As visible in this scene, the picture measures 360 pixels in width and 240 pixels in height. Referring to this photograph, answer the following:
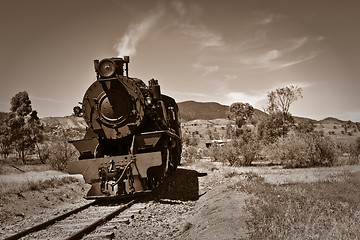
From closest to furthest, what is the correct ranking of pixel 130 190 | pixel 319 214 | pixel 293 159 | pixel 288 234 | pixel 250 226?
pixel 288 234 < pixel 250 226 < pixel 319 214 < pixel 130 190 < pixel 293 159

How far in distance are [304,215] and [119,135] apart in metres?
5.71

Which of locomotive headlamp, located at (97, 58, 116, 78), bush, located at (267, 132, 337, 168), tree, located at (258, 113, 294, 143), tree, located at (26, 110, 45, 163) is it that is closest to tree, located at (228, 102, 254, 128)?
tree, located at (258, 113, 294, 143)

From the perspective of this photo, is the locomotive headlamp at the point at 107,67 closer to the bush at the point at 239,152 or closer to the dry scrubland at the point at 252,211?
the dry scrubland at the point at 252,211

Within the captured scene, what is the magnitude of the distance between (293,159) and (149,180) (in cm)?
1090

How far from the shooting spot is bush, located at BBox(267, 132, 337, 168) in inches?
627

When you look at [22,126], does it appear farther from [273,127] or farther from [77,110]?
[273,127]

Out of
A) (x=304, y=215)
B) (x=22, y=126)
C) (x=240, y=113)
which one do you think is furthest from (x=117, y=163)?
(x=240, y=113)

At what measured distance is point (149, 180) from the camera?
8992 mm

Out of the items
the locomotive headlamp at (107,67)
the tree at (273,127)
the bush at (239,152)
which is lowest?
the bush at (239,152)

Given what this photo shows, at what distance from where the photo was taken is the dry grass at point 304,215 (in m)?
4.11

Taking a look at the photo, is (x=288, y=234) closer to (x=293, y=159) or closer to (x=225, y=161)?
(x=293, y=159)

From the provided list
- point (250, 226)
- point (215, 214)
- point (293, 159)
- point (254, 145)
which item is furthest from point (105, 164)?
point (254, 145)

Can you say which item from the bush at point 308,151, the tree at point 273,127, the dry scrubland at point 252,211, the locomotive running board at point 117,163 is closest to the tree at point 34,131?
the dry scrubland at point 252,211

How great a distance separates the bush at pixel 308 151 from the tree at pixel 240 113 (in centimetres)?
2258
